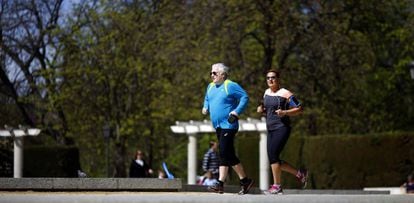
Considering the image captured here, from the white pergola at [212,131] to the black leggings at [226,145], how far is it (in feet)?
62.3

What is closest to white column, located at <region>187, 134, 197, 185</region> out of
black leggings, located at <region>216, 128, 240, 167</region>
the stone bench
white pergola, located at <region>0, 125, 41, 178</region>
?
white pergola, located at <region>0, 125, 41, 178</region>

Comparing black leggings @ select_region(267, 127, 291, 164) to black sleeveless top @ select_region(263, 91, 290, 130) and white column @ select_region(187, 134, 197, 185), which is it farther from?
white column @ select_region(187, 134, 197, 185)

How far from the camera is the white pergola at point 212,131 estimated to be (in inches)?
1383

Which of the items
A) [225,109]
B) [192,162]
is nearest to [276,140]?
[225,109]

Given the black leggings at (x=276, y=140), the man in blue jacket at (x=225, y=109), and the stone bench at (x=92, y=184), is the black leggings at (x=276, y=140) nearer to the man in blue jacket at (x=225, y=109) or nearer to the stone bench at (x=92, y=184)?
the man in blue jacket at (x=225, y=109)

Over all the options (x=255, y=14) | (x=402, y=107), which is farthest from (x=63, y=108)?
(x=402, y=107)

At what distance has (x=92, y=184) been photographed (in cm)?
1669

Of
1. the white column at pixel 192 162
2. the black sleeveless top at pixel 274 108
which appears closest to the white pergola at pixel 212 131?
Result: the white column at pixel 192 162

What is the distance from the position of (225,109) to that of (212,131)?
2160 centimetres

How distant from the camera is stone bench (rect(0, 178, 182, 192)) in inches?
653

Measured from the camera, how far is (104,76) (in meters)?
49.6

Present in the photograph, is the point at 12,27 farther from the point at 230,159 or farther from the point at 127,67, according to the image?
the point at 230,159

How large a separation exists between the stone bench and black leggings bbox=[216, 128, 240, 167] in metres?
1.34

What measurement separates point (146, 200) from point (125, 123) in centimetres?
3790
